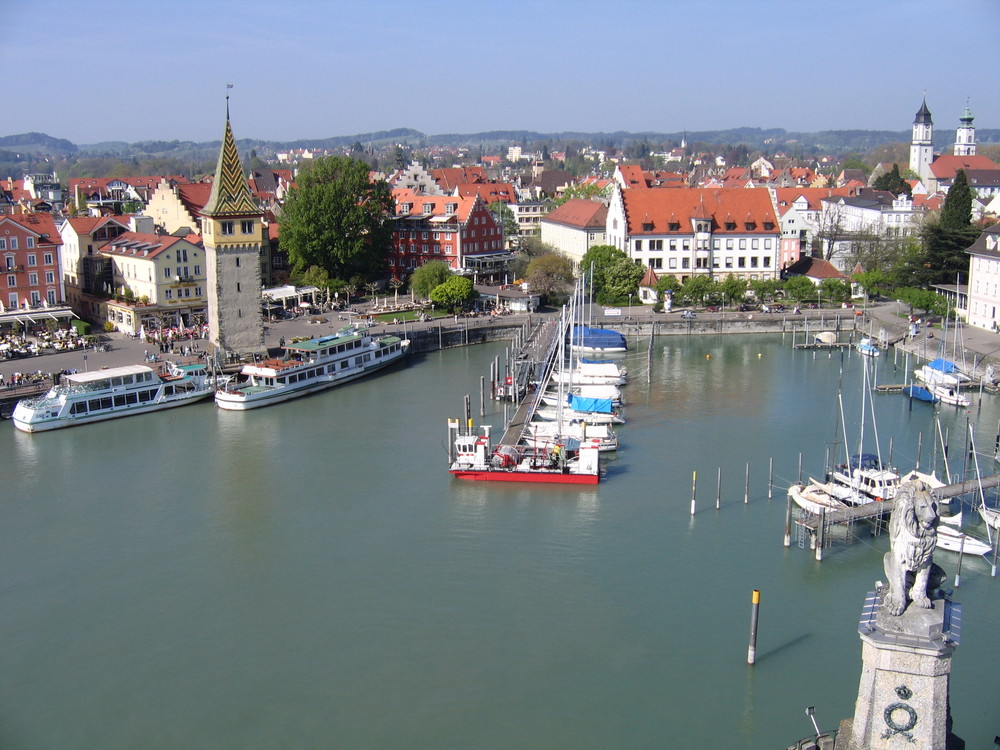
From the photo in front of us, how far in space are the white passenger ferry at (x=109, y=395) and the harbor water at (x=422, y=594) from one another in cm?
62

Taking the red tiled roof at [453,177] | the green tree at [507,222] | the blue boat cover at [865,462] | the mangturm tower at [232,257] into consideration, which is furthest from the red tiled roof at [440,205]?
the blue boat cover at [865,462]

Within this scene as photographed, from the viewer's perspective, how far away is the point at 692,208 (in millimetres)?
40969

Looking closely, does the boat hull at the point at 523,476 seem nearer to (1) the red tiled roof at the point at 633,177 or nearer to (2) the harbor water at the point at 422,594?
(2) the harbor water at the point at 422,594

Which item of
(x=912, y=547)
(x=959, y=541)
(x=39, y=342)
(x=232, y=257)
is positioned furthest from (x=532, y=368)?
(x=912, y=547)

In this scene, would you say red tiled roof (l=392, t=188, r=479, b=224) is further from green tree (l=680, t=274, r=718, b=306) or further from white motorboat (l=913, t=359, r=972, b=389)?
white motorboat (l=913, t=359, r=972, b=389)

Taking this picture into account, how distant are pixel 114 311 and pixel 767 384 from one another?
67.2ft

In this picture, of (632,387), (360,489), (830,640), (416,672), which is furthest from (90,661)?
(632,387)

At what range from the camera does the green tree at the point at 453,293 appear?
3581 centimetres

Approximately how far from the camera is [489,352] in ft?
107

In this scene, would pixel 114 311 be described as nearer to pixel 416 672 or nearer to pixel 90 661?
pixel 90 661

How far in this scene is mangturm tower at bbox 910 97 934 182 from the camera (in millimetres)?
73125

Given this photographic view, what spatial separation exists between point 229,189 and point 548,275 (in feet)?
44.5

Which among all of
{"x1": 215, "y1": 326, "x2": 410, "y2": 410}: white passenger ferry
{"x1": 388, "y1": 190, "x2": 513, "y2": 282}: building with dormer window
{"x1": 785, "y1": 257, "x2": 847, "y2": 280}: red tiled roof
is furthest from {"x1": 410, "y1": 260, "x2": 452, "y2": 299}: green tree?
{"x1": 785, "y1": 257, "x2": 847, "y2": 280}: red tiled roof

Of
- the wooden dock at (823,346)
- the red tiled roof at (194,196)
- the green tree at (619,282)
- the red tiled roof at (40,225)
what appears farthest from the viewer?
the red tiled roof at (194,196)
